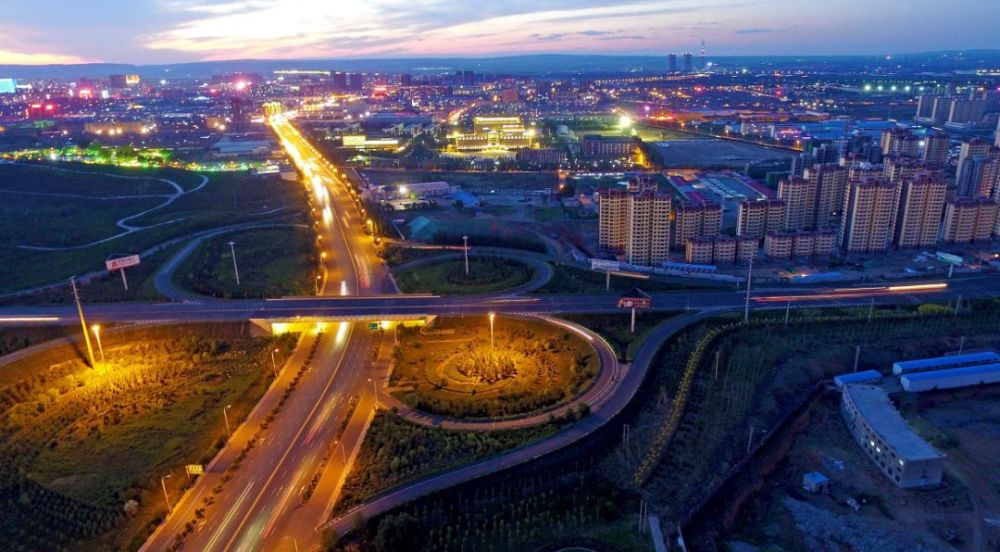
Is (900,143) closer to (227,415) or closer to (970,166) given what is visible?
(970,166)

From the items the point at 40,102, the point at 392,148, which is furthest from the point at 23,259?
the point at 40,102

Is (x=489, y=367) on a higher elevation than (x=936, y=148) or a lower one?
lower

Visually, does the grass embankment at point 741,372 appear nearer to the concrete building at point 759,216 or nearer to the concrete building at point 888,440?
the concrete building at point 888,440

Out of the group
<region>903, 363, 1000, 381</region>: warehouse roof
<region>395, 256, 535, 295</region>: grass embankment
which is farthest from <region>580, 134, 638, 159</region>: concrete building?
<region>903, 363, 1000, 381</region>: warehouse roof

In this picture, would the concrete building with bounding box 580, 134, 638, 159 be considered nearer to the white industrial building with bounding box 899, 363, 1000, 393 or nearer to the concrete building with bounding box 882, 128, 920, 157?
the concrete building with bounding box 882, 128, 920, 157

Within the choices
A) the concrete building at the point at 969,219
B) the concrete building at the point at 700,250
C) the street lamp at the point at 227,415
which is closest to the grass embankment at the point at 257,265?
the street lamp at the point at 227,415

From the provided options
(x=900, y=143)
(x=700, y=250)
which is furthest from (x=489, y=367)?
(x=900, y=143)
